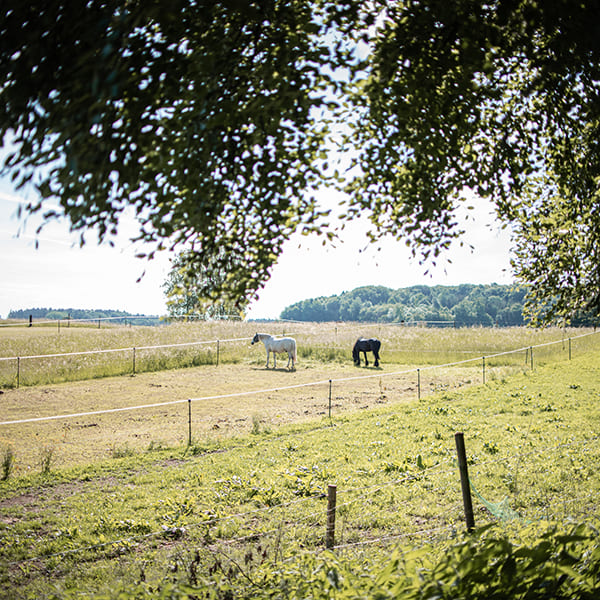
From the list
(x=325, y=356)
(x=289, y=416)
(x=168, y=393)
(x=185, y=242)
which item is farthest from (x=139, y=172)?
(x=325, y=356)

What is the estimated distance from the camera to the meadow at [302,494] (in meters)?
3.89

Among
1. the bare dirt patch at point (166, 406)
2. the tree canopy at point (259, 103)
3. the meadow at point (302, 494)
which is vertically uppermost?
the tree canopy at point (259, 103)

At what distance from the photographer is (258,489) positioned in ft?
29.0

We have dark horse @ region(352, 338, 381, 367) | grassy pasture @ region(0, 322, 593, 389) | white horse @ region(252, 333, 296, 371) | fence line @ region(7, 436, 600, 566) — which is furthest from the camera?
dark horse @ region(352, 338, 381, 367)

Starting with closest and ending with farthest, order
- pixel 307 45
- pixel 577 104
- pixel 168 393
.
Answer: pixel 307 45, pixel 577 104, pixel 168 393

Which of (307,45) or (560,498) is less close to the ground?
(307,45)

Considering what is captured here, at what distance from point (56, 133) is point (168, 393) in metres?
19.3

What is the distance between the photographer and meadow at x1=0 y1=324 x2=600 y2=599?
153 inches

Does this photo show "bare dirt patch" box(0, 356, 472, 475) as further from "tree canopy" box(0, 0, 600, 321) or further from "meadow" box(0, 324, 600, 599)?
"tree canopy" box(0, 0, 600, 321)

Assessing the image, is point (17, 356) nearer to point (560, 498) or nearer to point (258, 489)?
point (258, 489)

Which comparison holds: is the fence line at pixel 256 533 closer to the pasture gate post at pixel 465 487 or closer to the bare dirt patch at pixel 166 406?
the pasture gate post at pixel 465 487

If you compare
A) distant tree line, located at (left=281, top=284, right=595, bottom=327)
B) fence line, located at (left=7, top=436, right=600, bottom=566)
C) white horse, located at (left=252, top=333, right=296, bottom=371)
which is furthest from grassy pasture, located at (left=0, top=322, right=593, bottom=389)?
distant tree line, located at (left=281, top=284, right=595, bottom=327)

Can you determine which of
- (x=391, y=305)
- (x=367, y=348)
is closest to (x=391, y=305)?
(x=391, y=305)

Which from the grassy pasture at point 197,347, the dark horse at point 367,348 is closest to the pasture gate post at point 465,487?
the grassy pasture at point 197,347
